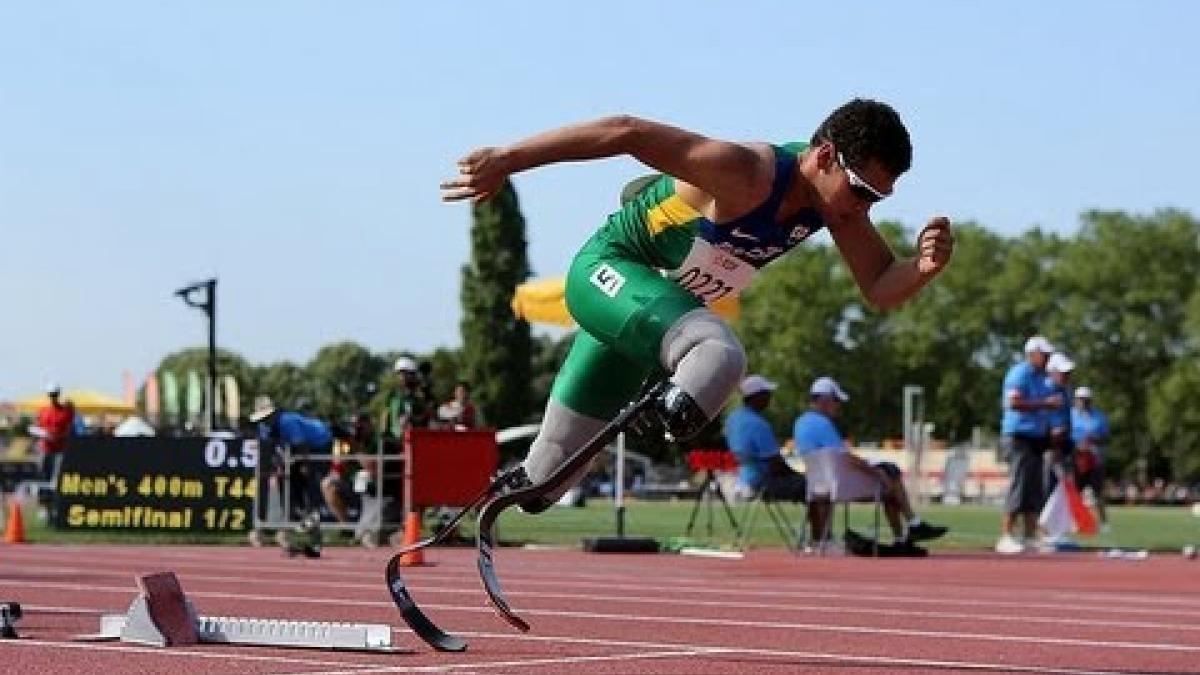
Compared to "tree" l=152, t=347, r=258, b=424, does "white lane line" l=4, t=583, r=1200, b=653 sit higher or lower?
lower

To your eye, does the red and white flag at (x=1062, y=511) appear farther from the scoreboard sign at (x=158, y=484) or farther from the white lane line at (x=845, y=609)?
the white lane line at (x=845, y=609)

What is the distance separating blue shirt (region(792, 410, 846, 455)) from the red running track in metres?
1.27

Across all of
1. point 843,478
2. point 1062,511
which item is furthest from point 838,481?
point 1062,511

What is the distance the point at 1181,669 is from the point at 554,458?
229 centimetres

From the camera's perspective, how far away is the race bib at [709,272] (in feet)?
25.8

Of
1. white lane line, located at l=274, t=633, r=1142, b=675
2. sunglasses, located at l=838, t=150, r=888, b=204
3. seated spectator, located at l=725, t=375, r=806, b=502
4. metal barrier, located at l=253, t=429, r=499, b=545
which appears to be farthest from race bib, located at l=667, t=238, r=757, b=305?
metal barrier, located at l=253, t=429, r=499, b=545

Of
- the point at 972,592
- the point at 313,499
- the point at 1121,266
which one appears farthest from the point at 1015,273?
the point at 972,592

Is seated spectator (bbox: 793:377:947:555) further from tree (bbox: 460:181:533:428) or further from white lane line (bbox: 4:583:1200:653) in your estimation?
tree (bbox: 460:181:533:428)

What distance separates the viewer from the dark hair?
24.9 ft

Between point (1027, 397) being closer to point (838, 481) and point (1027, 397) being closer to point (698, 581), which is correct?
point (838, 481)

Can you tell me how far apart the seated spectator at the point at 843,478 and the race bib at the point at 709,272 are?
39.8 ft

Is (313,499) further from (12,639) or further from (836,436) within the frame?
(12,639)

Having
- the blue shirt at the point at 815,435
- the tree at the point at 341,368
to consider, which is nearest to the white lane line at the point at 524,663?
the blue shirt at the point at 815,435

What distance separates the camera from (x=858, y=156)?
7574 millimetres
